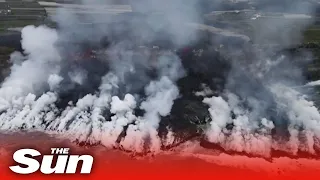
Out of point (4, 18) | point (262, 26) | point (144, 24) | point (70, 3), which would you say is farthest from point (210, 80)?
point (4, 18)

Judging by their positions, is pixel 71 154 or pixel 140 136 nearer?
pixel 71 154

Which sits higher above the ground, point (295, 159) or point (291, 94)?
point (291, 94)

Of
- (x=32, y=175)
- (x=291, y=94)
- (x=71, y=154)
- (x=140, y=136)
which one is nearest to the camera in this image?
(x=32, y=175)

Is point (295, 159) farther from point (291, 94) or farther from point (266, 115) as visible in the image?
point (291, 94)

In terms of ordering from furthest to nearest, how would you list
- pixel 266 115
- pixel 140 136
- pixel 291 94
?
pixel 291 94, pixel 266 115, pixel 140 136

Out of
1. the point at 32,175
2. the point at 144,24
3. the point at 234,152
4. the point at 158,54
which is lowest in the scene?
the point at 32,175

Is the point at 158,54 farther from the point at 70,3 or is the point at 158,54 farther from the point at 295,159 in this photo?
the point at 70,3
